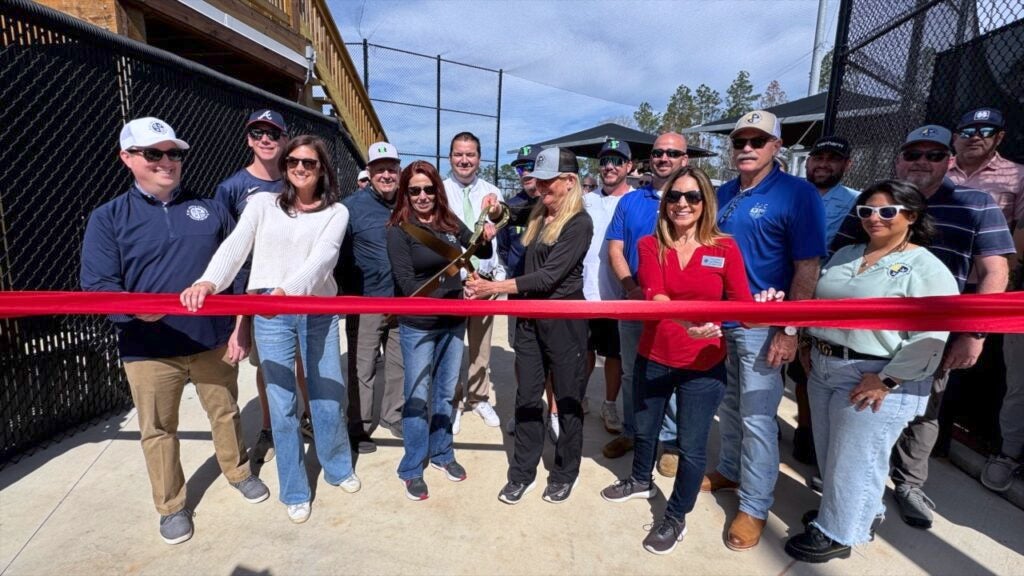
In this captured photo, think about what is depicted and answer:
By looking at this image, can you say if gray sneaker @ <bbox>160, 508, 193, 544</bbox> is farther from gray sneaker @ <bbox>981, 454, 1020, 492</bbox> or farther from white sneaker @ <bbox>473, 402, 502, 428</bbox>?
gray sneaker @ <bbox>981, 454, 1020, 492</bbox>

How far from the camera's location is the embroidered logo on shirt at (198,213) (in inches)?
100

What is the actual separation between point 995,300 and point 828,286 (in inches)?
22.0

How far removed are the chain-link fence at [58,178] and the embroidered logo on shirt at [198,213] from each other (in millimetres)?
1626

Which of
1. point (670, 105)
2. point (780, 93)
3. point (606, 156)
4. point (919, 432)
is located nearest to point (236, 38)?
point (606, 156)

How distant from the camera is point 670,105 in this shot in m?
34.2

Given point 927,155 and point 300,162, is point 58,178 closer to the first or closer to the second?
point 300,162

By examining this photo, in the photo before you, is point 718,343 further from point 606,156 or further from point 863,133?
point 863,133

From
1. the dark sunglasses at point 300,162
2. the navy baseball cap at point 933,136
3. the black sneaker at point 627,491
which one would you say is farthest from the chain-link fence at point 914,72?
the dark sunglasses at point 300,162

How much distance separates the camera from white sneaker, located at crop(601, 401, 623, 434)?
383cm

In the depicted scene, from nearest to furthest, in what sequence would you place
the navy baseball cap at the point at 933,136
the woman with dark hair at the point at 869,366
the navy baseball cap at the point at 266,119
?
the woman with dark hair at the point at 869,366 → the navy baseball cap at the point at 933,136 → the navy baseball cap at the point at 266,119

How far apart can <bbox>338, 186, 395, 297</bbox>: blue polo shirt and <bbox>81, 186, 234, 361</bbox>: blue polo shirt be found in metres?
0.91

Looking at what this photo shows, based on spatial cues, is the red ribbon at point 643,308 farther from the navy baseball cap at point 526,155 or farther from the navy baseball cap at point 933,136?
the navy baseball cap at point 526,155

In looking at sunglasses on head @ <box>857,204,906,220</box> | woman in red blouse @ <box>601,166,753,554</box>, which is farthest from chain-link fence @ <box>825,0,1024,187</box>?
woman in red blouse @ <box>601,166,753,554</box>

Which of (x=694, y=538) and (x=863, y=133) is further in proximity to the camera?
(x=863, y=133)
